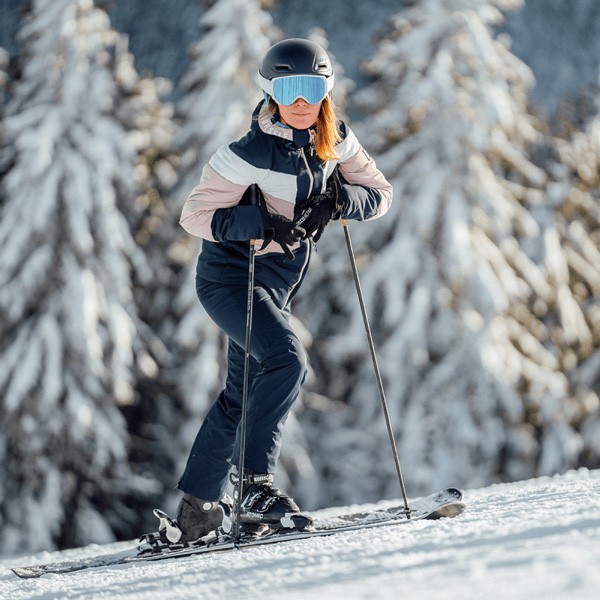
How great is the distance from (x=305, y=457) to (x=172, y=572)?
501 inches

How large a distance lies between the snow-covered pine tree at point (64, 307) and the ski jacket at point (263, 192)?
11.6m

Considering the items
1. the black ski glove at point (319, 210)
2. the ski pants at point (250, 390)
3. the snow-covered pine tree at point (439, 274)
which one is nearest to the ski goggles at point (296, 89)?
the black ski glove at point (319, 210)

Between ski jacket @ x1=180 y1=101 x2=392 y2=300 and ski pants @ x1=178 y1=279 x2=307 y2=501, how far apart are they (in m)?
0.10

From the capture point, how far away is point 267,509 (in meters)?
4.21

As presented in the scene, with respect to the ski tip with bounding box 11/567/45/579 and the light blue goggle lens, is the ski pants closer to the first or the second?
the ski tip with bounding box 11/567/45/579

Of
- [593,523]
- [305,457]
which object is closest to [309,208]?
[593,523]

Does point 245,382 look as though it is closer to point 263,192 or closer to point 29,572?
point 263,192

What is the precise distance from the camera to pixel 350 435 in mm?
18156

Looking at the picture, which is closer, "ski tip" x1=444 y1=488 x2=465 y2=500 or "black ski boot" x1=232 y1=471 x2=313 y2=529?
"black ski boot" x1=232 y1=471 x2=313 y2=529

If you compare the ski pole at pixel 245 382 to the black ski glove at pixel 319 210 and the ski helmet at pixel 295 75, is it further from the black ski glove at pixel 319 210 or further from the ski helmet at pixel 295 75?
the ski helmet at pixel 295 75

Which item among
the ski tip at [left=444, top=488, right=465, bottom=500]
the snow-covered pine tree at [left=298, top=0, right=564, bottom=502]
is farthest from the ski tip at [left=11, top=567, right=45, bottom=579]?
the snow-covered pine tree at [left=298, top=0, right=564, bottom=502]

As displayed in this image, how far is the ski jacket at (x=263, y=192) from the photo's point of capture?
422 centimetres

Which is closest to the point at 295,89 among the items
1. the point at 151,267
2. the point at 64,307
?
the point at 64,307

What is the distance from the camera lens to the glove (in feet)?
13.8
